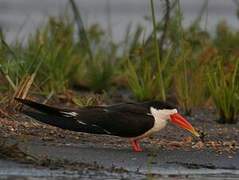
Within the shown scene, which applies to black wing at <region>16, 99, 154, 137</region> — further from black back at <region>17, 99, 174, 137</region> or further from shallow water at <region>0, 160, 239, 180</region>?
shallow water at <region>0, 160, 239, 180</region>

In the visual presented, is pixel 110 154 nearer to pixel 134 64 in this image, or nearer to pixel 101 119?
pixel 101 119

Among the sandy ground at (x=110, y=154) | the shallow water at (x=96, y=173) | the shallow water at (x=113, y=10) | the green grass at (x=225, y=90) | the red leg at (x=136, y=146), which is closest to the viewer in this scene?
the shallow water at (x=96, y=173)

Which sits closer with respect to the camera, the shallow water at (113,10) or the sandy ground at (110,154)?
the sandy ground at (110,154)

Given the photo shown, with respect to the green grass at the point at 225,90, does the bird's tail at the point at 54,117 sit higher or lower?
higher

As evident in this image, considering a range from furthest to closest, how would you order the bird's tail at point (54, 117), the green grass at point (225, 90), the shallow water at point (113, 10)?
the shallow water at point (113, 10) < the green grass at point (225, 90) < the bird's tail at point (54, 117)

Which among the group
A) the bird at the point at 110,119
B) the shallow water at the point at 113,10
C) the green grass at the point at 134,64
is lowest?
the shallow water at the point at 113,10

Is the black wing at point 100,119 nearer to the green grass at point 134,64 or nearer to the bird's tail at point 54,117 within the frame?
the bird's tail at point 54,117

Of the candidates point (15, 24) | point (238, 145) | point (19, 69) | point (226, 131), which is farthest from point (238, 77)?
point (15, 24)

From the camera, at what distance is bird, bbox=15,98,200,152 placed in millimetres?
7855

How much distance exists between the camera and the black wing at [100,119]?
7848 millimetres

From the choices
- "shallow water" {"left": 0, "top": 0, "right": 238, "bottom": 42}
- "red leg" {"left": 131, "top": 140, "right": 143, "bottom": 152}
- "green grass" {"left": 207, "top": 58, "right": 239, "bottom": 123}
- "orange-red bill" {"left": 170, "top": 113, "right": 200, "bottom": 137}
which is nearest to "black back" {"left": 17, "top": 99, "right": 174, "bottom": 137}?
"red leg" {"left": 131, "top": 140, "right": 143, "bottom": 152}

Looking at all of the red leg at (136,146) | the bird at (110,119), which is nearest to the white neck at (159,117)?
the bird at (110,119)

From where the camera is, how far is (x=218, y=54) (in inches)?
417

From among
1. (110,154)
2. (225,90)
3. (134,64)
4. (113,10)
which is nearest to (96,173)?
(110,154)
